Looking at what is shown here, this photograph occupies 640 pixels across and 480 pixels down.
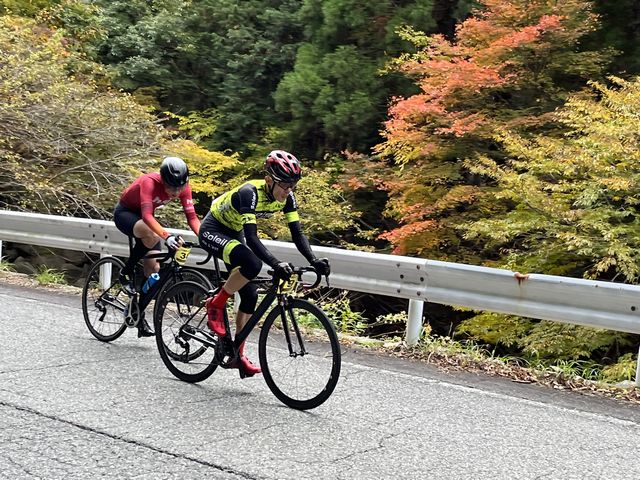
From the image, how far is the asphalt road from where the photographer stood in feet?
13.6

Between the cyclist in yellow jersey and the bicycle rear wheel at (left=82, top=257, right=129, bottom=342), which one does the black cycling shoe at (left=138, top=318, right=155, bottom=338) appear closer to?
the bicycle rear wheel at (left=82, top=257, right=129, bottom=342)

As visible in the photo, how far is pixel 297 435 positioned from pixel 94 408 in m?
1.40

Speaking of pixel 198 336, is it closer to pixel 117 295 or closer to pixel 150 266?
pixel 150 266

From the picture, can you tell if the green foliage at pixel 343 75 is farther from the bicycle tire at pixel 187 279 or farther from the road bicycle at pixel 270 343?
the road bicycle at pixel 270 343

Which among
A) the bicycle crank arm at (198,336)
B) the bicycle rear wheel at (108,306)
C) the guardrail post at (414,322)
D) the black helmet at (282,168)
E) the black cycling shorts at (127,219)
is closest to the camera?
the black helmet at (282,168)

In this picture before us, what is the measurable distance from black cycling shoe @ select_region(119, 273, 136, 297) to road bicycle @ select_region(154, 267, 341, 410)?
1.00 m

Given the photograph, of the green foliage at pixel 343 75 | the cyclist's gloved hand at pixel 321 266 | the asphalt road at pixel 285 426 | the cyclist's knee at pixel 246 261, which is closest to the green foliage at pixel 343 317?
the asphalt road at pixel 285 426

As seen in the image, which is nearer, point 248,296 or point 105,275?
point 248,296

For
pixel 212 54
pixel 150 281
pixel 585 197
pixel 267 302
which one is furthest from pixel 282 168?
pixel 212 54

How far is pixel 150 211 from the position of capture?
256 inches

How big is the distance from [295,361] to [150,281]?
6.48 feet

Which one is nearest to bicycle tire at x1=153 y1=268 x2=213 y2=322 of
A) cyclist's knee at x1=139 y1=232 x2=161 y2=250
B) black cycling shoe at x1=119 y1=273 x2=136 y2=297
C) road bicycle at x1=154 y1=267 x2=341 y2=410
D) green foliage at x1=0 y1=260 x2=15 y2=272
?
road bicycle at x1=154 y1=267 x2=341 y2=410

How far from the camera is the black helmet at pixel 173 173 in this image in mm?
6488

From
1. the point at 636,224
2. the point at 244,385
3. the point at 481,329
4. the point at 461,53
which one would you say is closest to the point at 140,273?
the point at 244,385
